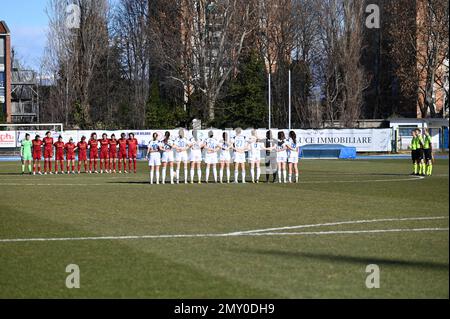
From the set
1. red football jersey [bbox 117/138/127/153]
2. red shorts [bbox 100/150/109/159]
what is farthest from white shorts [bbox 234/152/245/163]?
red shorts [bbox 100/150/109/159]

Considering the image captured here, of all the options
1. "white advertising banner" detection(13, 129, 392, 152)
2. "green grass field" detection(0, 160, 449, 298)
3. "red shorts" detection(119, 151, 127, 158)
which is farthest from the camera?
"white advertising banner" detection(13, 129, 392, 152)

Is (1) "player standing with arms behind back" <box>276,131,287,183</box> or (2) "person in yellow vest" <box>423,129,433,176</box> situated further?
(2) "person in yellow vest" <box>423,129,433,176</box>

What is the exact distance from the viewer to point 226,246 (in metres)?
13.4

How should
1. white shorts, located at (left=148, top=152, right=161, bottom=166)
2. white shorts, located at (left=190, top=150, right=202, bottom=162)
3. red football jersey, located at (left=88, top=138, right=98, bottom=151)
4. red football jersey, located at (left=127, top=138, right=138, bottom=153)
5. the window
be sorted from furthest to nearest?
the window → red football jersey, located at (left=88, top=138, right=98, bottom=151) → red football jersey, located at (left=127, top=138, right=138, bottom=153) → white shorts, located at (left=190, top=150, right=202, bottom=162) → white shorts, located at (left=148, top=152, right=161, bottom=166)

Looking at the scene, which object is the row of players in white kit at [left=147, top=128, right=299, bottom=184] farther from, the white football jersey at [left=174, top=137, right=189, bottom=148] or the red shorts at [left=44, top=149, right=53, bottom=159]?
the red shorts at [left=44, top=149, right=53, bottom=159]

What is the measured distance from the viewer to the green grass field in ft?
32.5

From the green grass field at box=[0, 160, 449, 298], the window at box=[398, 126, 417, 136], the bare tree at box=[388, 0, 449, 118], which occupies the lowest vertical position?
the green grass field at box=[0, 160, 449, 298]

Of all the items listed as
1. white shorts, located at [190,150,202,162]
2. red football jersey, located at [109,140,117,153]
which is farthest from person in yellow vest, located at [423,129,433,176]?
red football jersey, located at [109,140,117,153]

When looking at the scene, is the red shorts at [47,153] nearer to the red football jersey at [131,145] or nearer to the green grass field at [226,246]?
the red football jersey at [131,145]

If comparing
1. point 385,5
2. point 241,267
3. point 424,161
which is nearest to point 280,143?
point 424,161

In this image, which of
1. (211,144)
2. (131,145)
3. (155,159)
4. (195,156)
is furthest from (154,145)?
(131,145)

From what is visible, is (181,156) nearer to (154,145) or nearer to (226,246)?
(154,145)

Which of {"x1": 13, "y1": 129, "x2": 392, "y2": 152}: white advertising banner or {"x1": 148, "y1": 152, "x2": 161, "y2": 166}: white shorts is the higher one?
{"x1": 13, "y1": 129, "x2": 392, "y2": 152}: white advertising banner

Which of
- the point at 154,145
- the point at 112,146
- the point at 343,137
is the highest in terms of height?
the point at 343,137
